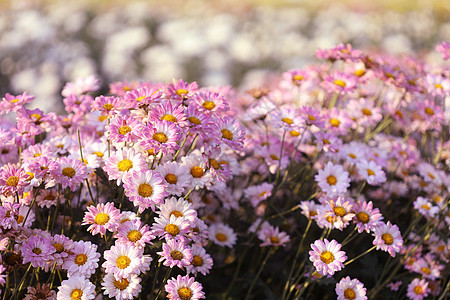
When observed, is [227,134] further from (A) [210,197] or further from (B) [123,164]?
(A) [210,197]

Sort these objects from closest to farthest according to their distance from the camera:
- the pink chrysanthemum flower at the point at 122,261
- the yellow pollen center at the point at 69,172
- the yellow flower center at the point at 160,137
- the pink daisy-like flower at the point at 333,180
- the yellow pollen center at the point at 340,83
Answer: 1. the pink chrysanthemum flower at the point at 122,261
2. the yellow flower center at the point at 160,137
3. the yellow pollen center at the point at 69,172
4. the pink daisy-like flower at the point at 333,180
5. the yellow pollen center at the point at 340,83

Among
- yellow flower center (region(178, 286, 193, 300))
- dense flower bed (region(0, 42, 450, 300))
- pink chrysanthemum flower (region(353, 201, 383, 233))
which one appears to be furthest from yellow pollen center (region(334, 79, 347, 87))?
yellow flower center (region(178, 286, 193, 300))

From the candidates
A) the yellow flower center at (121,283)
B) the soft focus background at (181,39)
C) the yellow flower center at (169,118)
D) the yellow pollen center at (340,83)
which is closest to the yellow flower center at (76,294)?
the yellow flower center at (121,283)

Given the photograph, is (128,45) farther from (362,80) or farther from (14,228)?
(14,228)

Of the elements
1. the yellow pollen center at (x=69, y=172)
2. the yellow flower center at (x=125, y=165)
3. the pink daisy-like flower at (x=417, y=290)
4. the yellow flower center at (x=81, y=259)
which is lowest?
the pink daisy-like flower at (x=417, y=290)

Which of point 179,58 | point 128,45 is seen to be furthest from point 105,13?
point 179,58

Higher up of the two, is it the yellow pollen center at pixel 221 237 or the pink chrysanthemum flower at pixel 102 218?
the pink chrysanthemum flower at pixel 102 218

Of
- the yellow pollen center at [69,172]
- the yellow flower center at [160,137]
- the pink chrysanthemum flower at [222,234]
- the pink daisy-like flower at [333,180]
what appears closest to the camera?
the yellow flower center at [160,137]

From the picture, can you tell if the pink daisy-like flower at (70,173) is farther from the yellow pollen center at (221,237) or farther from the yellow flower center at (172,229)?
the yellow pollen center at (221,237)
